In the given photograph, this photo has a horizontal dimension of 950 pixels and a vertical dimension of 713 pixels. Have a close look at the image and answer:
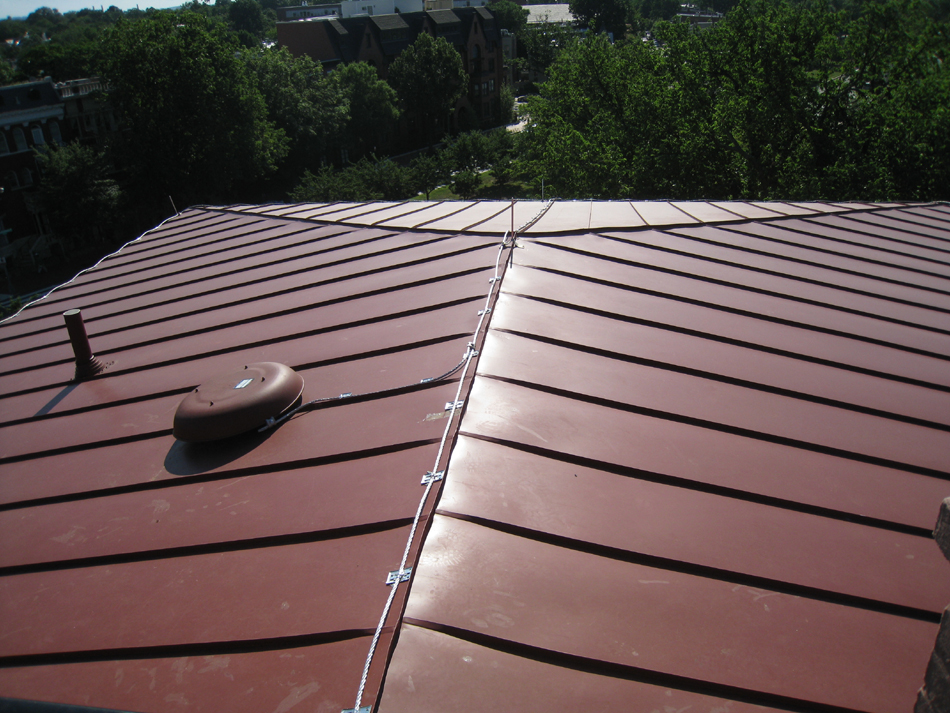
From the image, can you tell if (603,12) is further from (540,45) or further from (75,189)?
(75,189)

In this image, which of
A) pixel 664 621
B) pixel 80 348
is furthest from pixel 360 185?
pixel 664 621

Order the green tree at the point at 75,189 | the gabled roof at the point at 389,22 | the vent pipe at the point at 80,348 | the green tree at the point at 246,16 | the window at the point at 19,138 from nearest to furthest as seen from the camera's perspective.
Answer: the vent pipe at the point at 80,348, the green tree at the point at 75,189, the window at the point at 19,138, the gabled roof at the point at 389,22, the green tree at the point at 246,16

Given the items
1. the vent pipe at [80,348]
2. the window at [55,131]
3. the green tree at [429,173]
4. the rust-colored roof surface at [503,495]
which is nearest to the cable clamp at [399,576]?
the rust-colored roof surface at [503,495]

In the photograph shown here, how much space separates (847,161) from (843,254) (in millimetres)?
17303

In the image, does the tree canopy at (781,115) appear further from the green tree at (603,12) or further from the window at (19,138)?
the green tree at (603,12)

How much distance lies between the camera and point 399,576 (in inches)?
127

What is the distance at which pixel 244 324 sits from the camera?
23.8 ft

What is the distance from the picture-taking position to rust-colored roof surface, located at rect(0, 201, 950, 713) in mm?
3039

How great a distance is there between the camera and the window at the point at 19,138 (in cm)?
3641

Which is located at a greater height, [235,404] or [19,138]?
[19,138]

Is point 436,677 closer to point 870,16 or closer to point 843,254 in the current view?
point 843,254

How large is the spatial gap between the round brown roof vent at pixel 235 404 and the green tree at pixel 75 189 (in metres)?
37.3

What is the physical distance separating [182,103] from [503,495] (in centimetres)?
4145

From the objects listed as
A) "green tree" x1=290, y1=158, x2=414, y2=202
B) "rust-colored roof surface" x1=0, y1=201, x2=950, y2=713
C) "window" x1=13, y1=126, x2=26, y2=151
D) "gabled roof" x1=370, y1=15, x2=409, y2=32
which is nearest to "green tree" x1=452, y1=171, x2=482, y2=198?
"green tree" x1=290, y1=158, x2=414, y2=202
